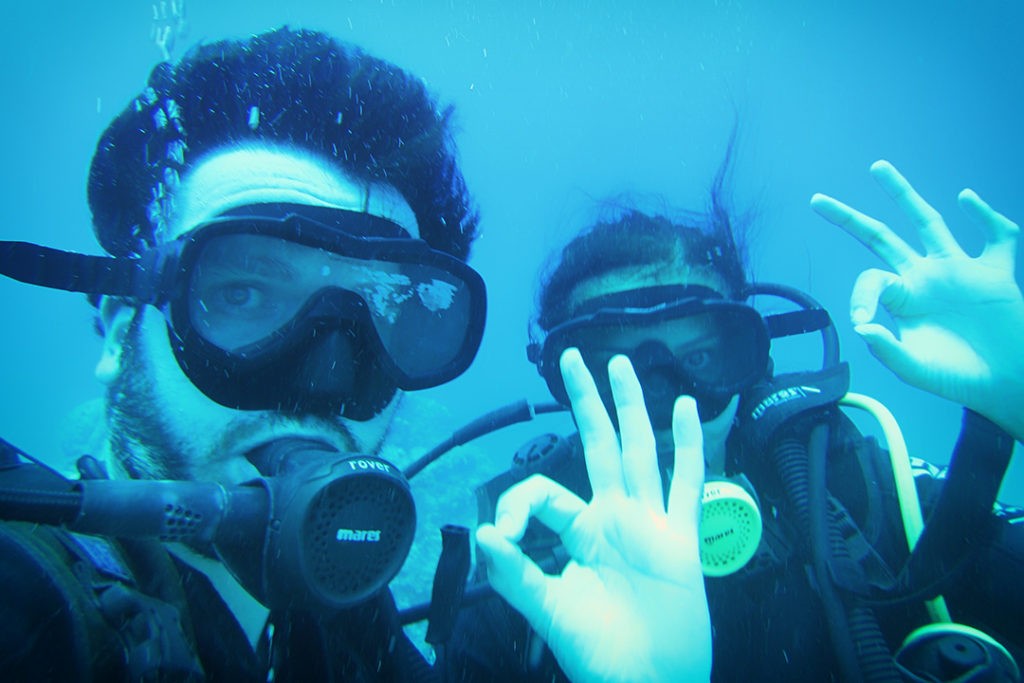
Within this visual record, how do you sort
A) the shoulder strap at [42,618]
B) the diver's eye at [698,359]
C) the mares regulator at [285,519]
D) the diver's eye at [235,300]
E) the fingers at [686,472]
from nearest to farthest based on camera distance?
the shoulder strap at [42,618]
the mares regulator at [285,519]
the fingers at [686,472]
the diver's eye at [235,300]
the diver's eye at [698,359]

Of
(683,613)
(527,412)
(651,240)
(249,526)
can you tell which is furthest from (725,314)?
(249,526)

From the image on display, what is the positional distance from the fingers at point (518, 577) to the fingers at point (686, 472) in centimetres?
49

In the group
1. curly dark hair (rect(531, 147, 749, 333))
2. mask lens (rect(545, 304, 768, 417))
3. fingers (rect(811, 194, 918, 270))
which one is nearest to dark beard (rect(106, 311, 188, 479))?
mask lens (rect(545, 304, 768, 417))

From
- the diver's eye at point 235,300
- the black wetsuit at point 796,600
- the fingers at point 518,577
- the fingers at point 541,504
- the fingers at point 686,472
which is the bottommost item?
the black wetsuit at point 796,600

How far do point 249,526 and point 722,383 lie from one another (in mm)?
2826

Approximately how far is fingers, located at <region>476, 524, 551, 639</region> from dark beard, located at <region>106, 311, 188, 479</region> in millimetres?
1378

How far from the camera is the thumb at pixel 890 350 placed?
2.25 m

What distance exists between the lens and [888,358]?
7.59 ft

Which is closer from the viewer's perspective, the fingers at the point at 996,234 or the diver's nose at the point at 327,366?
the diver's nose at the point at 327,366

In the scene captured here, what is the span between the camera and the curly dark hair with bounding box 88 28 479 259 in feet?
8.64

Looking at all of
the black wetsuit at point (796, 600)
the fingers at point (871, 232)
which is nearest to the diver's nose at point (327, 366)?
the black wetsuit at point (796, 600)

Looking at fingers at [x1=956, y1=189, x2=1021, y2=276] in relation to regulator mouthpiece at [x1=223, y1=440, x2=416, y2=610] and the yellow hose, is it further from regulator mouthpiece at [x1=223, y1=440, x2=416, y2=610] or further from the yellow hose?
regulator mouthpiece at [x1=223, y1=440, x2=416, y2=610]

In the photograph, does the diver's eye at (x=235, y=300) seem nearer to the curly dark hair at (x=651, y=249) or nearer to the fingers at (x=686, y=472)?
the fingers at (x=686, y=472)

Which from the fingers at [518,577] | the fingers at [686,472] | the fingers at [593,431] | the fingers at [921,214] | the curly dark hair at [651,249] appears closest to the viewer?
the fingers at [518,577]
